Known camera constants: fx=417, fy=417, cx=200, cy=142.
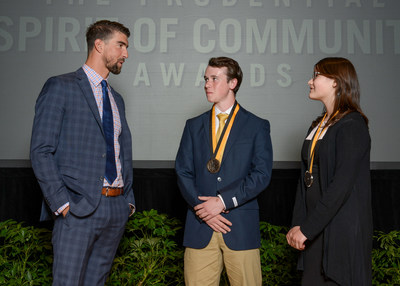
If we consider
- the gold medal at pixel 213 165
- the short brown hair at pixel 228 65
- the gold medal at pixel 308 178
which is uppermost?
the short brown hair at pixel 228 65

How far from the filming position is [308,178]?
6.58ft

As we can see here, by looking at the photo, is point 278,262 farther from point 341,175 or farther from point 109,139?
point 109,139

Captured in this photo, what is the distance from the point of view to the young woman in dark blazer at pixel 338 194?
1.79m

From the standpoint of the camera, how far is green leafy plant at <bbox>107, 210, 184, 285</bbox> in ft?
10.6

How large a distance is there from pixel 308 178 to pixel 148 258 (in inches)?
68.5

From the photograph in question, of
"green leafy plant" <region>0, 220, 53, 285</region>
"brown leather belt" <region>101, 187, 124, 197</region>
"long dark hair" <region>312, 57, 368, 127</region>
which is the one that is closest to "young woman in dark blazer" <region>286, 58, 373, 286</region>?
"long dark hair" <region>312, 57, 368, 127</region>

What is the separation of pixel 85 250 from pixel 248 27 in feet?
10.5

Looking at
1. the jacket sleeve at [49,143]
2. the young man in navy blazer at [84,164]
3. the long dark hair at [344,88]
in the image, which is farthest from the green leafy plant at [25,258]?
the long dark hair at [344,88]

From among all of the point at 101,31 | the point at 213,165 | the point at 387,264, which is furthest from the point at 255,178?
the point at 387,264

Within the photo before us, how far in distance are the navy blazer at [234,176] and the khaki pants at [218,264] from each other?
0.04 meters

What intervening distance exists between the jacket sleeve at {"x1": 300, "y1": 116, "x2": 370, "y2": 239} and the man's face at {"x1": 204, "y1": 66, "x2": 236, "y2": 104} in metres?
0.79

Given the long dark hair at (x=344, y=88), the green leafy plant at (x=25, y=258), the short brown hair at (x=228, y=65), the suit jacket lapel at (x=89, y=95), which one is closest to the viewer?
the long dark hair at (x=344, y=88)

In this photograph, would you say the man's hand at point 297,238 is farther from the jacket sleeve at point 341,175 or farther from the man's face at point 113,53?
the man's face at point 113,53

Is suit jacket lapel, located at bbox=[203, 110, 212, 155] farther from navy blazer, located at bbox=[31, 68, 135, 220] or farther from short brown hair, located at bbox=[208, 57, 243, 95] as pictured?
navy blazer, located at bbox=[31, 68, 135, 220]
